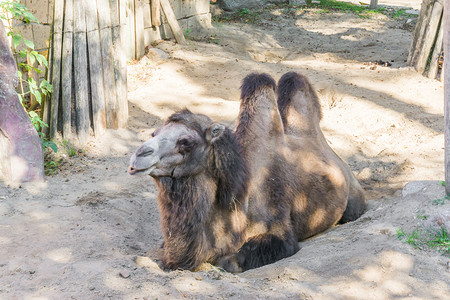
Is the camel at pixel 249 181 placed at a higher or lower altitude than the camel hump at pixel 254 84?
lower

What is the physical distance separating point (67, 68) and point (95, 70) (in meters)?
0.45

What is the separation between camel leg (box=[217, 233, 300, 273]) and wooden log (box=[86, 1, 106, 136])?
141 inches

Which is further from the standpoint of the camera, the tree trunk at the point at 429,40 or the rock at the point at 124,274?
the tree trunk at the point at 429,40

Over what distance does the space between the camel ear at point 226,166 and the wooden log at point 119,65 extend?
3.58 m

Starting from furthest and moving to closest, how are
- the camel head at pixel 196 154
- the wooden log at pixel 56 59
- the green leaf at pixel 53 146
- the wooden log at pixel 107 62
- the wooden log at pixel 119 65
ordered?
the wooden log at pixel 119 65, the wooden log at pixel 107 62, the wooden log at pixel 56 59, the green leaf at pixel 53 146, the camel head at pixel 196 154

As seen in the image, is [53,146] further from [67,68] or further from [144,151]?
[144,151]

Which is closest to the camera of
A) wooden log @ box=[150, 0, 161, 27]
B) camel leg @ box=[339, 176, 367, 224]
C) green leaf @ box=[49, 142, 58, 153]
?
camel leg @ box=[339, 176, 367, 224]

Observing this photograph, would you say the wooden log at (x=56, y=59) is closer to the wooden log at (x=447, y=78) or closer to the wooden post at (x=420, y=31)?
the wooden log at (x=447, y=78)

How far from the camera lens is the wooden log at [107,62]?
281 inches

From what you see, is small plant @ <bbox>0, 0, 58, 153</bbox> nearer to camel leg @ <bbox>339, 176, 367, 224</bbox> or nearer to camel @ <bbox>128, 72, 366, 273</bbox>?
camel @ <bbox>128, 72, 366, 273</bbox>

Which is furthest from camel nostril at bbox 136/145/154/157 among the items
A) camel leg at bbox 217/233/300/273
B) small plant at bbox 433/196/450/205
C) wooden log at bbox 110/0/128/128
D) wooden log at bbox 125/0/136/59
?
wooden log at bbox 125/0/136/59

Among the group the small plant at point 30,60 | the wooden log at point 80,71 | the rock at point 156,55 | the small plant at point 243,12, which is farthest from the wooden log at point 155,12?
the small plant at point 243,12

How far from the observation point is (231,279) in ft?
12.6

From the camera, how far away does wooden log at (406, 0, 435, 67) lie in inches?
407
